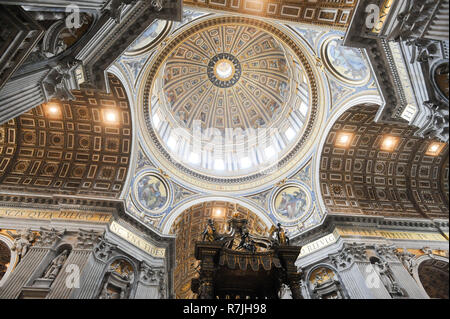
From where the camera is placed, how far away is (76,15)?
5430 mm

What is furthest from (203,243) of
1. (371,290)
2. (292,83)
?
(292,83)

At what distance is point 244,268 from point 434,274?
40.4 feet

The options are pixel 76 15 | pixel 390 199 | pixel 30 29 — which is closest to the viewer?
pixel 30 29

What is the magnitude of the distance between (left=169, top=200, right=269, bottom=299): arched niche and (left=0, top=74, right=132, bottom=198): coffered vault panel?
500cm

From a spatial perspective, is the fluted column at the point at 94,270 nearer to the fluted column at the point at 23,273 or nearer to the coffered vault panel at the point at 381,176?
the fluted column at the point at 23,273

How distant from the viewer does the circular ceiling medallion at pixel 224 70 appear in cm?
2277

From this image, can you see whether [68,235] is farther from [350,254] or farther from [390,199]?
[390,199]

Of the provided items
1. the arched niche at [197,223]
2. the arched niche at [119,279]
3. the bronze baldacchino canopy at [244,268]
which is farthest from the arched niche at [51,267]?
the arched niche at [197,223]

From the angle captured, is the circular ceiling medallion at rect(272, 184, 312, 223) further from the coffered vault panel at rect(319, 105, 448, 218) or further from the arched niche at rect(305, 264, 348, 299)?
the arched niche at rect(305, 264, 348, 299)

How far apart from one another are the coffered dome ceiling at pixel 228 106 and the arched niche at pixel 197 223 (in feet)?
4.90

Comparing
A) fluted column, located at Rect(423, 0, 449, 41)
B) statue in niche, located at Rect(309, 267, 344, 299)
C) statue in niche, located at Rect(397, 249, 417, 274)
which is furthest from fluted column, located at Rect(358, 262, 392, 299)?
fluted column, located at Rect(423, 0, 449, 41)

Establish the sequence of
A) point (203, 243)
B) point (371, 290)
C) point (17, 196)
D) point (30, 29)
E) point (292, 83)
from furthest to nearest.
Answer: point (292, 83) → point (17, 196) → point (371, 290) → point (203, 243) → point (30, 29)

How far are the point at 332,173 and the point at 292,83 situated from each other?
306 inches

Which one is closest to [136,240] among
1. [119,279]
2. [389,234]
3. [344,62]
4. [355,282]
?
[119,279]
